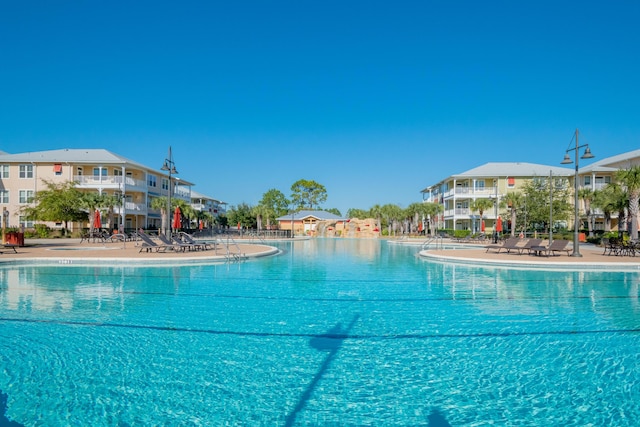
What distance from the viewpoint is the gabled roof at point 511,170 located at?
4962 cm

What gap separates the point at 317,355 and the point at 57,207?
35.4 metres

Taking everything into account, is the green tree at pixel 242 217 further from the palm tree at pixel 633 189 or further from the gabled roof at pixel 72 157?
the palm tree at pixel 633 189

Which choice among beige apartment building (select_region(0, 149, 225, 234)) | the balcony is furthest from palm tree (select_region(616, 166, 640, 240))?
the balcony

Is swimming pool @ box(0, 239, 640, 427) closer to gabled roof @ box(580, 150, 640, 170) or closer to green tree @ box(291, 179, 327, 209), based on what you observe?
gabled roof @ box(580, 150, 640, 170)

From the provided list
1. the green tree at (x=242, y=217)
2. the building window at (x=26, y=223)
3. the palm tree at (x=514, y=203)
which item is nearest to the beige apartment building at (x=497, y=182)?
the palm tree at (x=514, y=203)

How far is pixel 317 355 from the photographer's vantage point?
5.94m

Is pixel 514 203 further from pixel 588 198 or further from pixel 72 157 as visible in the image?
pixel 72 157

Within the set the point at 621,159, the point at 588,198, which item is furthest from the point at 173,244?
the point at 621,159

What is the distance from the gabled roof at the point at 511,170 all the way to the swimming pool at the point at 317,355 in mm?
41001

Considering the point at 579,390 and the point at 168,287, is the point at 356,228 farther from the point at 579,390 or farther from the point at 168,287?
the point at 579,390

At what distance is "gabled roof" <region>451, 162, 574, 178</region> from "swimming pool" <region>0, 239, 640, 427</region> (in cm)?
4100

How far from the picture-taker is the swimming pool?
169 inches

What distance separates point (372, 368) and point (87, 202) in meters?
34.1

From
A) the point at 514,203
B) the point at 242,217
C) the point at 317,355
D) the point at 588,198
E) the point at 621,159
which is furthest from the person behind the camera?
the point at 242,217
